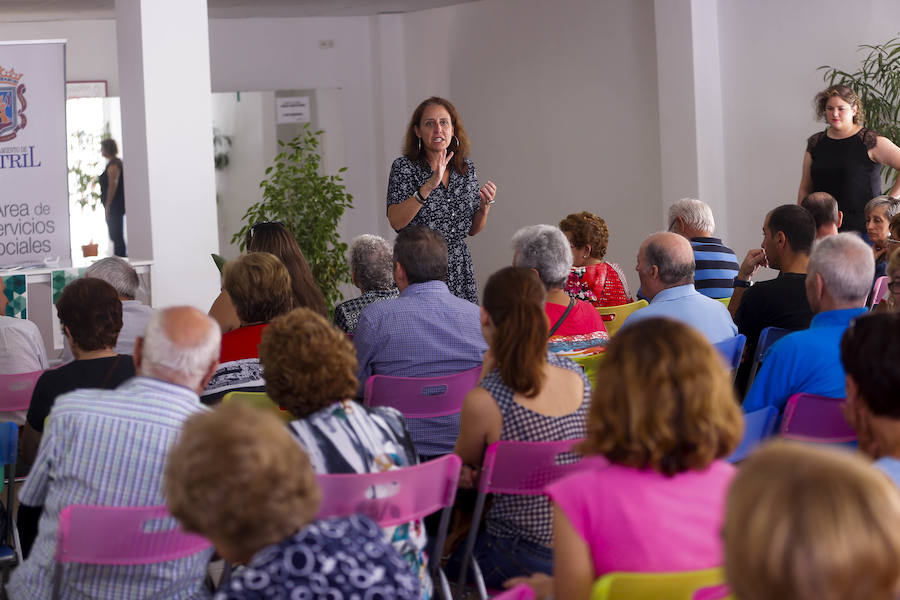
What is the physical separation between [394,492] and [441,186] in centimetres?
320

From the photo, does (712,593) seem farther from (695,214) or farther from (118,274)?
(695,214)

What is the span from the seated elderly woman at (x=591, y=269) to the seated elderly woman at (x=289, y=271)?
50.0 inches

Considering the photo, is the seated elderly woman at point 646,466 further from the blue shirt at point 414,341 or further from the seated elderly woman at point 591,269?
the seated elderly woman at point 591,269

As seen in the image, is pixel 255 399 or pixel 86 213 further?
pixel 86 213

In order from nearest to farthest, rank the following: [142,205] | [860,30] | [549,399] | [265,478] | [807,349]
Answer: [265,478] < [549,399] < [807,349] < [142,205] < [860,30]

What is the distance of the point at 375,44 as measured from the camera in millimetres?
9883

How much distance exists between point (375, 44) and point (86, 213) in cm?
321

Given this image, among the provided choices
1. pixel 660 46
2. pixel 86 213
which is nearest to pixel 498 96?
pixel 660 46

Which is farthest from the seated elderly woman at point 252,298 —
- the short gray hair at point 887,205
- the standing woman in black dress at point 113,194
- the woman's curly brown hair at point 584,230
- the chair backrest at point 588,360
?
the standing woman in black dress at point 113,194

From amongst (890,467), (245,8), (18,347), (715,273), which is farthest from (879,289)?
(245,8)

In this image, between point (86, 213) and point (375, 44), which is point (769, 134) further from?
point (86, 213)

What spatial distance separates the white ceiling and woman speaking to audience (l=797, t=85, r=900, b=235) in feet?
13.7

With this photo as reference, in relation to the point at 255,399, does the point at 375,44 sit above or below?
above

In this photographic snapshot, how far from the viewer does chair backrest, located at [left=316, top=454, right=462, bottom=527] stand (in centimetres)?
220
